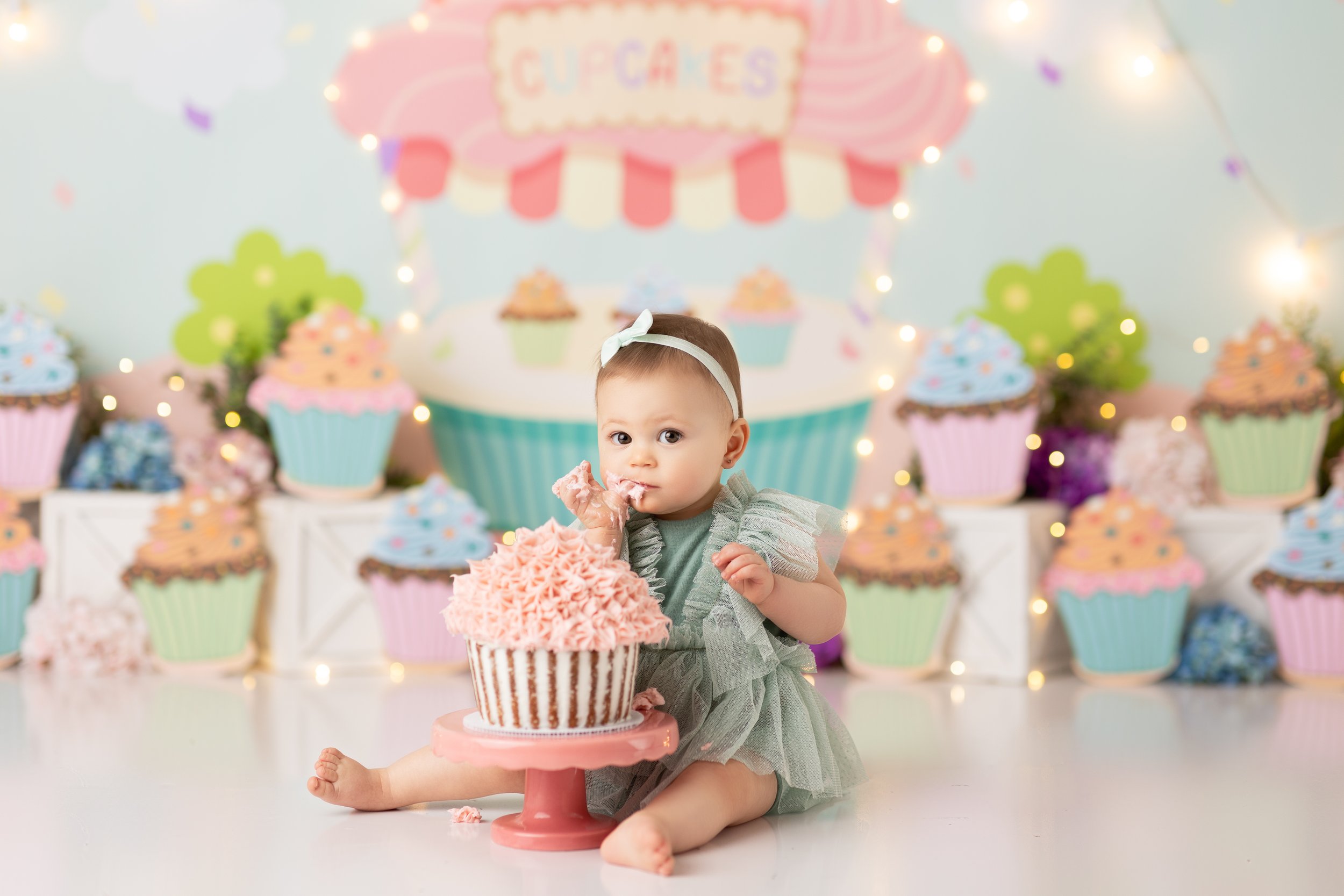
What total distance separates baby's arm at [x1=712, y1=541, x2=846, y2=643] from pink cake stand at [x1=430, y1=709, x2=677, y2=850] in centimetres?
22

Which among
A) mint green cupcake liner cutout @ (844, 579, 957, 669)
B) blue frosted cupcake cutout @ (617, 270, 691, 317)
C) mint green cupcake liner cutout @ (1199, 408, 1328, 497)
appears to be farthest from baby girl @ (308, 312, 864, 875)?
mint green cupcake liner cutout @ (1199, 408, 1328, 497)

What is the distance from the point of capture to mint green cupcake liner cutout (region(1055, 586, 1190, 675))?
130 inches

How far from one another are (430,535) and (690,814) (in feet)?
5.74

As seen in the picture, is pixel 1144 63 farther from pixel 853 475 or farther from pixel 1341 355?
pixel 853 475

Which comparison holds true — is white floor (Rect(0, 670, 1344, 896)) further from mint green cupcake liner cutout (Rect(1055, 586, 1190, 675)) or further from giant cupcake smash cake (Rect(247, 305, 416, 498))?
giant cupcake smash cake (Rect(247, 305, 416, 498))

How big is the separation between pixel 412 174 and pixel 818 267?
3.95 feet

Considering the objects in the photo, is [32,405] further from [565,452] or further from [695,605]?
[695,605]

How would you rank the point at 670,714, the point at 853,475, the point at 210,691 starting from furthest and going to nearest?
the point at 853,475
the point at 210,691
the point at 670,714

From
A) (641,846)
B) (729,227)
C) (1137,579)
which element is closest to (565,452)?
(729,227)

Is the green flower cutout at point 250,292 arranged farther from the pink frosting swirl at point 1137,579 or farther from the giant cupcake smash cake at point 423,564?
the pink frosting swirl at point 1137,579

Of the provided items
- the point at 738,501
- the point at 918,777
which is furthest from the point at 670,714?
the point at 918,777

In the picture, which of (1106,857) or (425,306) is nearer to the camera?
(1106,857)

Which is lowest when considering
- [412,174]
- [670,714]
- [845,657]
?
[845,657]

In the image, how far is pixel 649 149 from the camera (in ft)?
12.6
